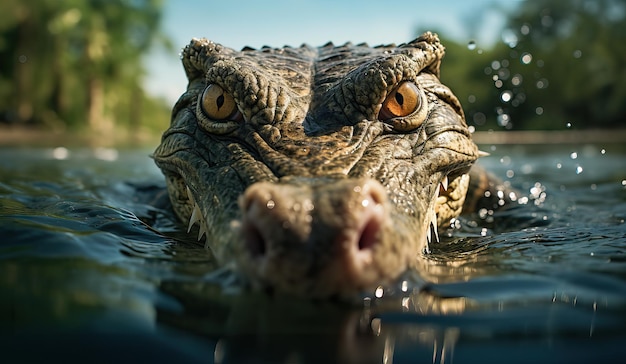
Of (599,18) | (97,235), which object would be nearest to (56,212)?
(97,235)

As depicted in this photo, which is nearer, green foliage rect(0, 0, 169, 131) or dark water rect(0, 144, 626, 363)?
dark water rect(0, 144, 626, 363)

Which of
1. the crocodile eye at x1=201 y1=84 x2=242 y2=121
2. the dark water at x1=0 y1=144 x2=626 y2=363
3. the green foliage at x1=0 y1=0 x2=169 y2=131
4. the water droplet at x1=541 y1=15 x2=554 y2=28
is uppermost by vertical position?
the water droplet at x1=541 y1=15 x2=554 y2=28

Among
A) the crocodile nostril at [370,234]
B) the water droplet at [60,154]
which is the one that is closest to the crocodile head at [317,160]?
the crocodile nostril at [370,234]

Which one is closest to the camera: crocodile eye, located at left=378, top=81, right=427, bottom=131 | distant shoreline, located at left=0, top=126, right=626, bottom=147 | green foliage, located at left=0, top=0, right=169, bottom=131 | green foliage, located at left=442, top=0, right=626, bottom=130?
crocodile eye, located at left=378, top=81, right=427, bottom=131

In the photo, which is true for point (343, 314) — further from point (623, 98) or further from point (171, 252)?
point (623, 98)

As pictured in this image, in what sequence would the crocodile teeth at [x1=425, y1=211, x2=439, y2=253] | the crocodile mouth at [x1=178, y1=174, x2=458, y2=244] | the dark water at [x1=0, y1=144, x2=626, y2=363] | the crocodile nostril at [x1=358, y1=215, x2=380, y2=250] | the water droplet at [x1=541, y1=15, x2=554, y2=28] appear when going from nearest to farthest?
1. the dark water at [x1=0, y1=144, x2=626, y2=363]
2. the crocodile nostril at [x1=358, y1=215, x2=380, y2=250]
3. the crocodile teeth at [x1=425, y1=211, x2=439, y2=253]
4. the crocodile mouth at [x1=178, y1=174, x2=458, y2=244]
5. the water droplet at [x1=541, y1=15, x2=554, y2=28]

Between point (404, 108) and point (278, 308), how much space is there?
5.60ft

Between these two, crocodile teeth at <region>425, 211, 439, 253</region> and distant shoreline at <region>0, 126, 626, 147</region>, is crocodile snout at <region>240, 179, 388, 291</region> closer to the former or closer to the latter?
crocodile teeth at <region>425, 211, 439, 253</region>

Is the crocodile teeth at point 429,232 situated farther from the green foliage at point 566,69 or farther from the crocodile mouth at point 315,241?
the green foliage at point 566,69

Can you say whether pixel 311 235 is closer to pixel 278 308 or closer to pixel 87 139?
pixel 278 308

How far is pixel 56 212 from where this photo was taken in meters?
3.61

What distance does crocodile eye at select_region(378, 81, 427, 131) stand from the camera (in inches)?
126

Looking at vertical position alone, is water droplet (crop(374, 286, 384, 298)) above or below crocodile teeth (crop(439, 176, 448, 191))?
below

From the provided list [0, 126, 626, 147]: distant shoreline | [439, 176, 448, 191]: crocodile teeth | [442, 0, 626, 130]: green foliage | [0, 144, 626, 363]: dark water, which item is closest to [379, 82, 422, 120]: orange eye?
[439, 176, 448, 191]: crocodile teeth
